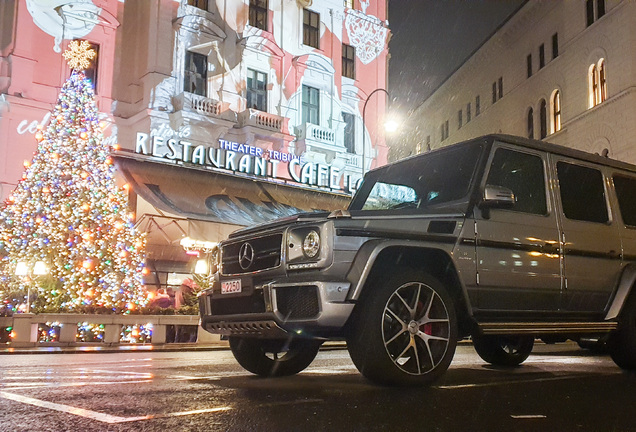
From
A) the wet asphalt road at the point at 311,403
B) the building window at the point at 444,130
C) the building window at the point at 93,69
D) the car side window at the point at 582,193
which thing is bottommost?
the wet asphalt road at the point at 311,403

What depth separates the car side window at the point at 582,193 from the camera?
6.42 m

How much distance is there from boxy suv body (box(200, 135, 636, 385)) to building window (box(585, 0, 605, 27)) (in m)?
29.6

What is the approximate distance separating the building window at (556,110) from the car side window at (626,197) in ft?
106

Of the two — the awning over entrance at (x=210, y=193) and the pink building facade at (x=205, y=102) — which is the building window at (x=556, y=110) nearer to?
the pink building facade at (x=205, y=102)

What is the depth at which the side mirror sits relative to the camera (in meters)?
5.47

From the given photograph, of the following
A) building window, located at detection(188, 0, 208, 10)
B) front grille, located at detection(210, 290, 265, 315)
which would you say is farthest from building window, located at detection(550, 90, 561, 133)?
front grille, located at detection(210, 290, 265, 315)

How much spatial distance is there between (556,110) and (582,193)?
33.9 m

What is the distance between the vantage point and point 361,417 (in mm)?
3723

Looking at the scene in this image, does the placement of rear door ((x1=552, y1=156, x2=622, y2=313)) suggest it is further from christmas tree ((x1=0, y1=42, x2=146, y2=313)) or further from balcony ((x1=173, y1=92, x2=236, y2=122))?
balcony ((x1=173, y1=92, x2=236, y2=122))

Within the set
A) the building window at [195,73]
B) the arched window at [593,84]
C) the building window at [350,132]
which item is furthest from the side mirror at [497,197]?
the arched window at [593,84]

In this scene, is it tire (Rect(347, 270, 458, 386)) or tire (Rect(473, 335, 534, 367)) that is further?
tire (Rect(473, 335, 534, 367))

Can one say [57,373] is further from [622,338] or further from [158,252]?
[158,252]

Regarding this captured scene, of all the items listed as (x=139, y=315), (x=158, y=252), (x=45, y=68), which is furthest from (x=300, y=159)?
(x=139, y=315)

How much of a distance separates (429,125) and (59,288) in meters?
47.2
